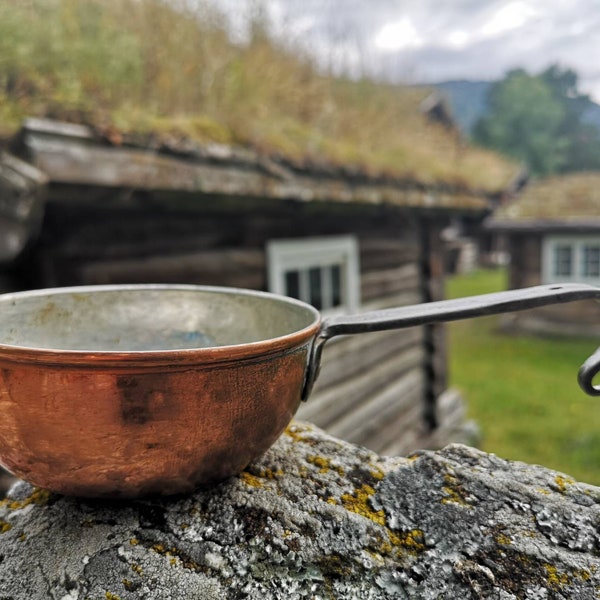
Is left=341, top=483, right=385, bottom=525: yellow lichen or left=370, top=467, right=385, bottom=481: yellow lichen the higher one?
left=370, top=467, right=385, bottom=481: yellow lichen

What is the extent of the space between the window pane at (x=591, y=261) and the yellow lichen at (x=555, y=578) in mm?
11808

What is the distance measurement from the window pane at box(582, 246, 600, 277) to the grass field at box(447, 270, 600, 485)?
5.10ft

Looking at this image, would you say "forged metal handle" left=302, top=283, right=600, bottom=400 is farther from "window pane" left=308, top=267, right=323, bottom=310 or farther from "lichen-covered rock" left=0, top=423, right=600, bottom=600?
Result: "window pane" left=308, top=267, right=323, bottom=310

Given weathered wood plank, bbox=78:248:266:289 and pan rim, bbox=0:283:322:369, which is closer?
pan rim, bbox=0:283:322:369

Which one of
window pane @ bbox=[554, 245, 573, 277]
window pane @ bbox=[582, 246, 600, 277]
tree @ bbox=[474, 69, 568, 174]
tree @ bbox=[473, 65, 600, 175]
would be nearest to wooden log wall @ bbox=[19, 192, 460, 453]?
window pane @ bbox=[554, 245, 573, 277]

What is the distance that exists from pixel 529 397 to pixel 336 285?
4.80m

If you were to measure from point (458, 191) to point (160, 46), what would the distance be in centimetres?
270

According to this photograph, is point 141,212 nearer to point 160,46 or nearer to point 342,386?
point 160,46

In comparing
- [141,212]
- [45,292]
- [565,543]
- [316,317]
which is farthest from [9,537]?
[141,212]

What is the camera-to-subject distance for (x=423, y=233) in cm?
514

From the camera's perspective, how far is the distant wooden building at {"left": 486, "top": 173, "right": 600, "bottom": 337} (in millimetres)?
10578

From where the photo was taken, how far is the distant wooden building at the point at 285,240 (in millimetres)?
Result: 1986

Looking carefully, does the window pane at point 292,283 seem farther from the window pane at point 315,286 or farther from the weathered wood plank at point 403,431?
the weathered wood plank at point 403,431

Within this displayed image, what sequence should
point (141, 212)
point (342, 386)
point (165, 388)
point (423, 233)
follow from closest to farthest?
point (165, 388), point (141, 212), point (342, 386), point (423, 233)
